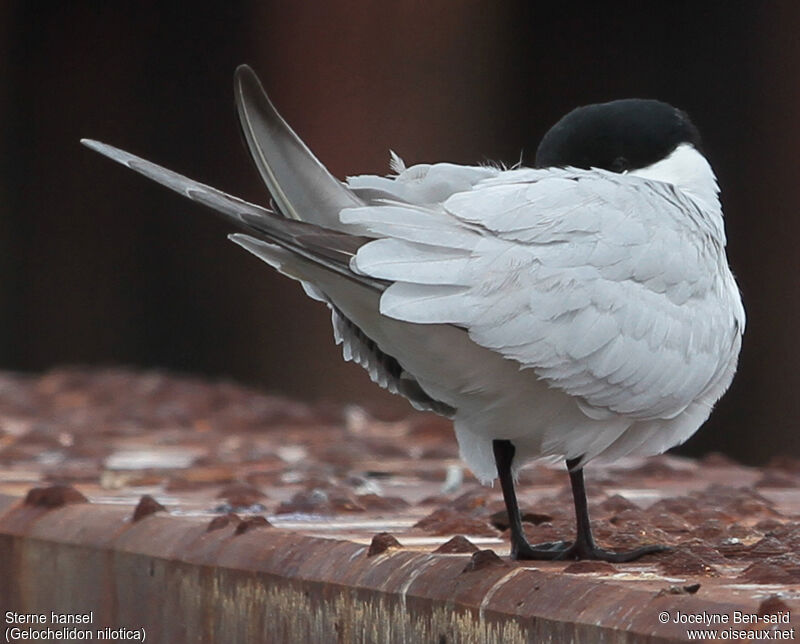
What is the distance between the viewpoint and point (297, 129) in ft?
31.8

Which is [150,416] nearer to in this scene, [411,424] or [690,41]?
[411,424]

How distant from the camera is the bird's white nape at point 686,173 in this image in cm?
362

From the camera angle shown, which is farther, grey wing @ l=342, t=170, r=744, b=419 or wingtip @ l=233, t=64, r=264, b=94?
wingtip @ l=233, t=64, r=264, b=94

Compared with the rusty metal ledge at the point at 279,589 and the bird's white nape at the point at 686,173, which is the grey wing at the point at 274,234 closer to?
the rusty metal ledge at the point at 279,589

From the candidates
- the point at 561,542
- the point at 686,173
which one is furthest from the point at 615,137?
the point at 561,542

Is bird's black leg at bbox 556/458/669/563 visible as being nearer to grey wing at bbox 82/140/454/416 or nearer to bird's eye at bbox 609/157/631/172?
grey wing at bbox 82/140/454/416

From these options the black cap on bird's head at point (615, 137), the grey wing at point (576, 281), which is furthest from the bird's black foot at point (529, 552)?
the black cap on bird's head at point (615, 137)

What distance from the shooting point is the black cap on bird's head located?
357 cm

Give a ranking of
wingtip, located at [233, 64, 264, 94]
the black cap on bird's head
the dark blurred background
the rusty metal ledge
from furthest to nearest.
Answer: the dark blurred background
the black cap on bird's head
wingtip, located at [233, 64, 264, 94]
the rusty metal ledge

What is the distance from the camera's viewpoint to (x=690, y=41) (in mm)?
8664

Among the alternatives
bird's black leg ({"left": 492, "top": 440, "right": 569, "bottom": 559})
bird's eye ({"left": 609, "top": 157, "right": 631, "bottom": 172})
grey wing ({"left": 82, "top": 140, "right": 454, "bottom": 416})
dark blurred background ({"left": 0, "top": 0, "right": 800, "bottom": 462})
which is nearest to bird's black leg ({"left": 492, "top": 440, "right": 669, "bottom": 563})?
bird's black leg ({"left": 492, "top": 440, "right": 569, "bottom": 559})

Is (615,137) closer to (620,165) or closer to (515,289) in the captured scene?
(620,165)

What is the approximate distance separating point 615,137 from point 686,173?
7.1 inches

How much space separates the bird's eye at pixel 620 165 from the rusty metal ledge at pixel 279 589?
99 centimetres
